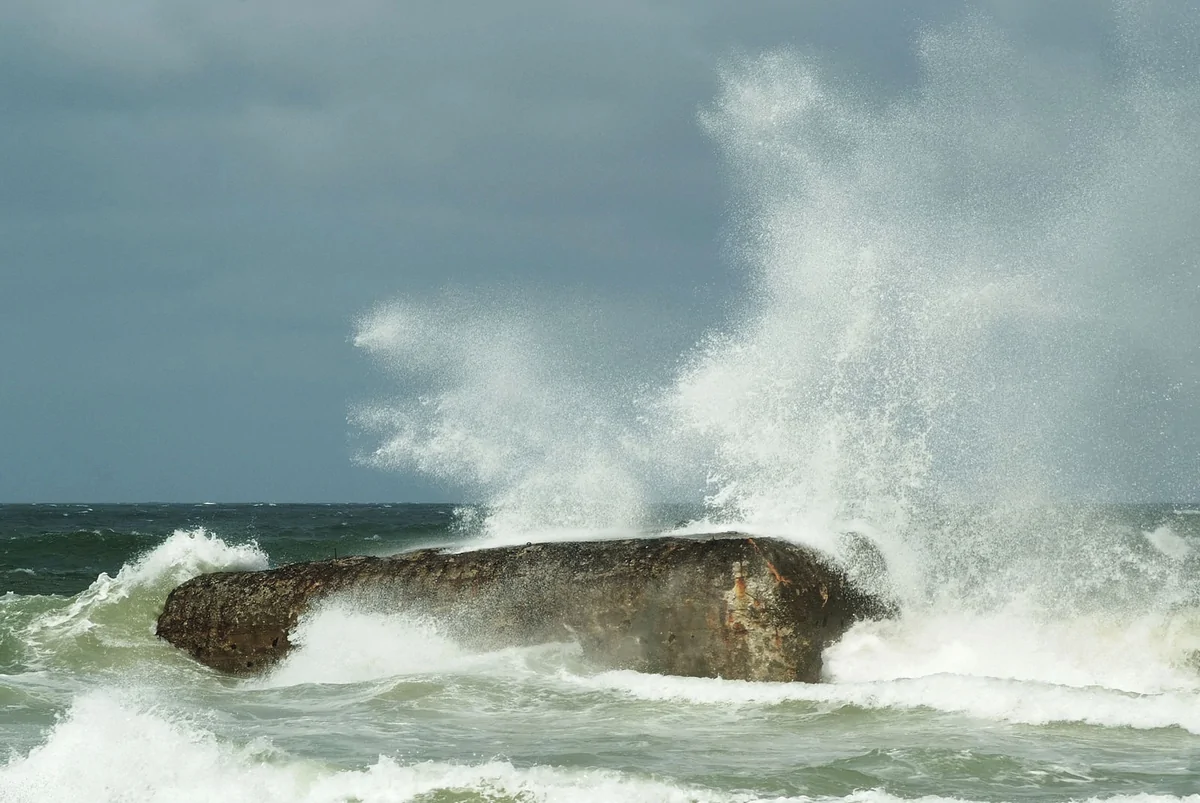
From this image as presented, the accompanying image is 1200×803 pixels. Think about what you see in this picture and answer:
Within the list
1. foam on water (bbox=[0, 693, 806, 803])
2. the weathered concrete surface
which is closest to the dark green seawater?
foam on water (bbox=[0, 693, 806, 803])

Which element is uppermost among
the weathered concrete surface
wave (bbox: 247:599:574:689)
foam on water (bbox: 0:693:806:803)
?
the weathered concrete surface

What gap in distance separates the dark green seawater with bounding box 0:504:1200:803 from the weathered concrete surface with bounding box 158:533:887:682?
20 cm

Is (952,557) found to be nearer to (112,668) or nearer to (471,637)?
(471,637)

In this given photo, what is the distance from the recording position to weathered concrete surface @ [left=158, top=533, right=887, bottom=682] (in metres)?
8.02

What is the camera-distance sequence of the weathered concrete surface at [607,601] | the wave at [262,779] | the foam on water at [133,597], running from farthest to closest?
the foam on water at [133,597] < the weathered concrete surface at [607,601] < the wave at [262,779]

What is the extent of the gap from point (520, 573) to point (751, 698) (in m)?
2.21

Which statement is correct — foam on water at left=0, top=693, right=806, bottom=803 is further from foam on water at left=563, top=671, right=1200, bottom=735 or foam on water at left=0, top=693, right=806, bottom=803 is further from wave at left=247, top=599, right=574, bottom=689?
wave at left=247, top=599, right=574, bottom=689

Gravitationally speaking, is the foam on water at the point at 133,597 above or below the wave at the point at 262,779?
above

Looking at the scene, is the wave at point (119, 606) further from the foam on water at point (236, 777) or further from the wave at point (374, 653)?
the foam on water at point (236, 777)

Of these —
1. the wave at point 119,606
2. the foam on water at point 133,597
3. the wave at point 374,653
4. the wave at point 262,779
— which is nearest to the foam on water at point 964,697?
the wave at point 374,653

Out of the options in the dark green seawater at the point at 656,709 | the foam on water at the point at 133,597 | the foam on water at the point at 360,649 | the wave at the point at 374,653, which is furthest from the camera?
the foam on water at the point at 133,597

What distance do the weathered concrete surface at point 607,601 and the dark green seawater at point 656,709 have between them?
20 centimetres

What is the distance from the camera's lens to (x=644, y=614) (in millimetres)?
8367

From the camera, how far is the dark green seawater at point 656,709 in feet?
18.7
